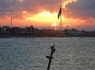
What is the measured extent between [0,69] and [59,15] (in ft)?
98.3

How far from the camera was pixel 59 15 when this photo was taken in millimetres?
34188

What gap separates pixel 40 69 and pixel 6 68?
5.73 metres

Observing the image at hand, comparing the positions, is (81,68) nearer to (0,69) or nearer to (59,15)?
(0,69)

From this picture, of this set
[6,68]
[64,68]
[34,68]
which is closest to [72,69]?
[64,68]

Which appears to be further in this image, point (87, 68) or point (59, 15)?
point (87, 68)

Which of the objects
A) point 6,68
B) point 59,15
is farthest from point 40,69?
point 59,15

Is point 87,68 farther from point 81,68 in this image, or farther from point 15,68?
point 15,68

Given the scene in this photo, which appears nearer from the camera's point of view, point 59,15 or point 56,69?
point 59,15

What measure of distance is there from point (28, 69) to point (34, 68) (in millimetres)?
1244

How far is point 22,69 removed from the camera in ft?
208

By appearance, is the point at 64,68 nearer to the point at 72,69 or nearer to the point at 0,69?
the point at 72,69

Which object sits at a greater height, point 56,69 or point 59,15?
point 59,15

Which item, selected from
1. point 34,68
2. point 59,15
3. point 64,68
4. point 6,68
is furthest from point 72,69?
point 59,15

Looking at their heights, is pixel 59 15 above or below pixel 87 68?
above
